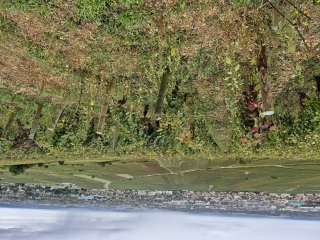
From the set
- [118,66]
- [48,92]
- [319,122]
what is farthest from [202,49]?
[48,92]

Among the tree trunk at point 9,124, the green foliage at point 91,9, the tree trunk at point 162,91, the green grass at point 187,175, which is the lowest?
the green grass at point 187,175

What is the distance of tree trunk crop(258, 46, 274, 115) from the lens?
23.8ft

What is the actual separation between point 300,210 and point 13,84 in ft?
53.8

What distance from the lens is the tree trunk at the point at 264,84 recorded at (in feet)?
23.8

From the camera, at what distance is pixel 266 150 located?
9.44 metres

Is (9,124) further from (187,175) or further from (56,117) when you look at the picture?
(187,175)

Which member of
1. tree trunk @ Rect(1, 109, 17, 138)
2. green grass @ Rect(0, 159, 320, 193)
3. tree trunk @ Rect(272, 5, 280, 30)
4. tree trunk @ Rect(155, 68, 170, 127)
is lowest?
green grass @ Rect(0, 159, 320, 193)

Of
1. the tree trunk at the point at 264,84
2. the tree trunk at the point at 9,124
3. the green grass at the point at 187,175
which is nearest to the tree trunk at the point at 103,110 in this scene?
the green grass at the point at 187,175

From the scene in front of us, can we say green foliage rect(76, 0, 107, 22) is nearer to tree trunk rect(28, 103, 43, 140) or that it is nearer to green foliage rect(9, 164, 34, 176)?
tree trunk rect(28, 103, 43, 140)

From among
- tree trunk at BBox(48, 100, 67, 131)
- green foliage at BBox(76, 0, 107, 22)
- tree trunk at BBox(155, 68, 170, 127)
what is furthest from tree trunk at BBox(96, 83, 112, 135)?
green foliage at BBox(76, 0, 107, 22)

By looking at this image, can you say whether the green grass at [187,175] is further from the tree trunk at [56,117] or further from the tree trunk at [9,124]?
the tree trunk at [56,117]

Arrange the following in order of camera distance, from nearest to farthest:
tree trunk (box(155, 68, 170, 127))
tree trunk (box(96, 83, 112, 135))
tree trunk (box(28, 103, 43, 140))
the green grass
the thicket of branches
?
1. the thicket of branches
2. tree trunk (box(155, 68, 170, 127))
3. tree trunk (box(96, 83, 112, 135))
4. tree trunk (box(28, 103, 43, 140))
5. the green grass

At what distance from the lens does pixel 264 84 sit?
24.0ft

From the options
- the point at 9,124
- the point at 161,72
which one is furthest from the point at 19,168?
the point at 161,72
